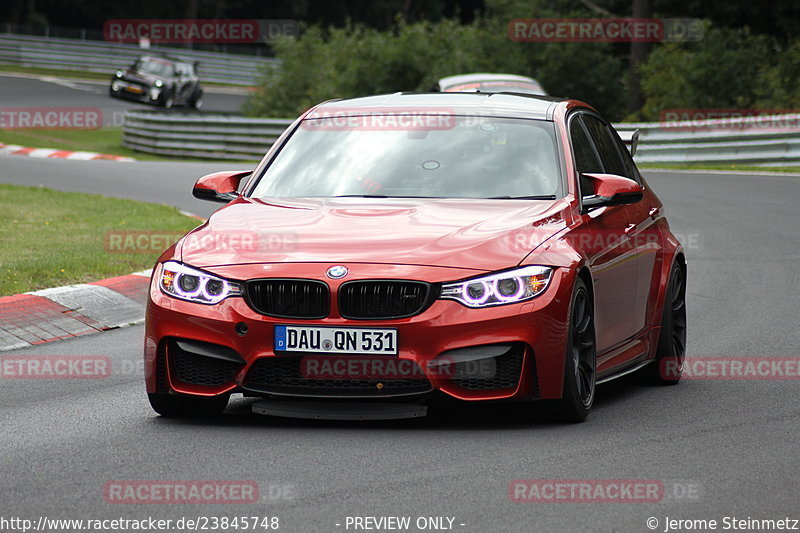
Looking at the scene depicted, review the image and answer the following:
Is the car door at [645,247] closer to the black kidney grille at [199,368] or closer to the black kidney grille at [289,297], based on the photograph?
the black kidney grille at [289,297]

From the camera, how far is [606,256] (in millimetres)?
7398

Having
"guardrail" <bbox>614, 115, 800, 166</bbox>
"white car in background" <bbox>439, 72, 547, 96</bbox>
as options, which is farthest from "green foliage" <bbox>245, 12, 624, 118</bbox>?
"guardrail" <bbox>614, 115, 800, 166</bbox>

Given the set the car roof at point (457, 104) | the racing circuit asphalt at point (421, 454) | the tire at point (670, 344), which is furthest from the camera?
the tire at point (670, 344)

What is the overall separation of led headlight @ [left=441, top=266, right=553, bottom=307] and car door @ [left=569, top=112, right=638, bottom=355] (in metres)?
0.65

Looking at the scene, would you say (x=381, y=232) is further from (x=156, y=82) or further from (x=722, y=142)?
(x=156, y=82)

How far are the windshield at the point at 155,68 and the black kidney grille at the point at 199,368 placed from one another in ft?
135

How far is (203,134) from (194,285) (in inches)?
968

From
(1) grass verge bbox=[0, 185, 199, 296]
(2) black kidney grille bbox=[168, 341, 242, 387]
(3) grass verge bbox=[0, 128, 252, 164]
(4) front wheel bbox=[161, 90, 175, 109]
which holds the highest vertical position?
(2) black kidney grille bbox=[168, 341, 242, 387]

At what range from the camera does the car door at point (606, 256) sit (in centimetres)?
727

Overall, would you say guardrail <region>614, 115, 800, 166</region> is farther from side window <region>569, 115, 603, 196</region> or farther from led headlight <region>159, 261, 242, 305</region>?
led headlight <region>159, 261, 242, 305</region>

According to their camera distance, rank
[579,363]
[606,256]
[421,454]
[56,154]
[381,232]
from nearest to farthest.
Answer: [421,454] < [381,232] < [579,363] < [606,256] < [56,154]

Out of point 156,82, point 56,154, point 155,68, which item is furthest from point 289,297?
point 155,68

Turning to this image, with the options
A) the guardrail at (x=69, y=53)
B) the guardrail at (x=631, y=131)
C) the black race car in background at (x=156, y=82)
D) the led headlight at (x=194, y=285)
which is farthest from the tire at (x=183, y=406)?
the guardrail at (x=69, y=53)

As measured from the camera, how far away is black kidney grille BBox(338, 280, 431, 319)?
21.0 ft
